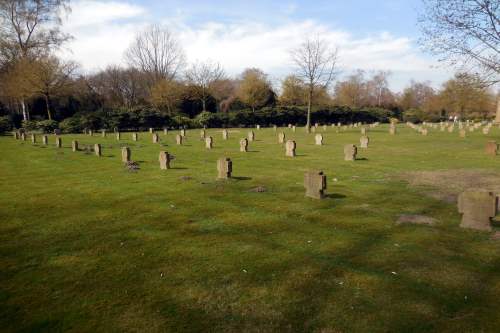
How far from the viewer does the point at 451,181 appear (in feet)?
38.8

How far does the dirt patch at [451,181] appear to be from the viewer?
1015cm

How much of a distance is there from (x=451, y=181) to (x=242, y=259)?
30.9 ft

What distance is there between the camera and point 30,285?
4.88 m

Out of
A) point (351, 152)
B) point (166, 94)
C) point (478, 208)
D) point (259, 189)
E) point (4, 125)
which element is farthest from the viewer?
point (166, 94)

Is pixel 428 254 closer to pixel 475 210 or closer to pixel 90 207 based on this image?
pixel 475 210

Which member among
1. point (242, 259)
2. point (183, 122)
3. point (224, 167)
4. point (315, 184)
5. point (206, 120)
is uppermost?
point (206, 120)

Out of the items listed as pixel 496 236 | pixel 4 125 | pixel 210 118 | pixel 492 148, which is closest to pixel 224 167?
pixel 496 236

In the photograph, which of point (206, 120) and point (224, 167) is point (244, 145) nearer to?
point (224, 167)

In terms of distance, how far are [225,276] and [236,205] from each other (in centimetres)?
387

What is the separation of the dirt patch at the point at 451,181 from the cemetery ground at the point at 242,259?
→ 14 centimetres

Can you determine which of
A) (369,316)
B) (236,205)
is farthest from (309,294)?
(236,205)

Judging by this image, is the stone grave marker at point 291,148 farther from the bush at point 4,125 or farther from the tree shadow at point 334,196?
the bush at point 4,125

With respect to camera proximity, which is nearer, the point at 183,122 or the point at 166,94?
the point at 183,122

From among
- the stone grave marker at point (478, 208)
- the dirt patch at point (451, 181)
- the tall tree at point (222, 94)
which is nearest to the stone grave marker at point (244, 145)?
the dirt patch at point (451, 181)
